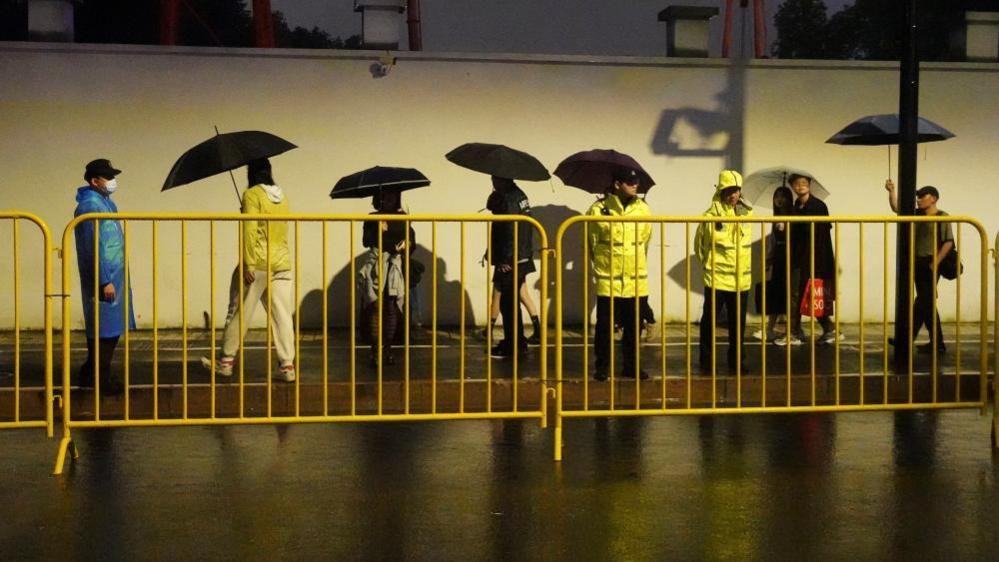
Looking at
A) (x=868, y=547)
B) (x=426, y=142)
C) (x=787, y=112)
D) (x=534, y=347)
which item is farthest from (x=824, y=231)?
(x=868, y=547)

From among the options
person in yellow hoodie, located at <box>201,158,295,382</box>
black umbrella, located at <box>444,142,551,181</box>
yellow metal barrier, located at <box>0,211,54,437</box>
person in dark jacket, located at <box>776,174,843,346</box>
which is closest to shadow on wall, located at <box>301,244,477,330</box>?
black umbrella, located at <box>444,142,551,181</box>

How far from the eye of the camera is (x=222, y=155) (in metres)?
10.4

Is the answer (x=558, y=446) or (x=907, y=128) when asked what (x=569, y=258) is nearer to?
(x=907, y=128)

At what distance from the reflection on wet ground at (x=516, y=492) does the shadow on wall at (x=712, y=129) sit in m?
6.70

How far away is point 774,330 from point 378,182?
4.34 metres

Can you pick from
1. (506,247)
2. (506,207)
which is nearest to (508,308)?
(506,247)

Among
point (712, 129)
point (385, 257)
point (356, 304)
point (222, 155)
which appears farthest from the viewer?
point (712, 129)

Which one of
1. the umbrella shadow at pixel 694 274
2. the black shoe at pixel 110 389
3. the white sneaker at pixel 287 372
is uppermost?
the umbrella shadow at pixel 694 274

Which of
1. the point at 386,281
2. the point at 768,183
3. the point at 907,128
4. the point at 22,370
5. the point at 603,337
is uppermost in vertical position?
the point at 907,128

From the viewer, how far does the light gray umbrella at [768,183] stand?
1399 cm

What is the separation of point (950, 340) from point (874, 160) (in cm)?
251

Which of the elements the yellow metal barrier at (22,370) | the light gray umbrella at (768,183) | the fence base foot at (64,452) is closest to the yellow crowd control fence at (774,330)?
the light gray umbrella at (768,183)

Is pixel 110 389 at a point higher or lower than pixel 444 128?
lower

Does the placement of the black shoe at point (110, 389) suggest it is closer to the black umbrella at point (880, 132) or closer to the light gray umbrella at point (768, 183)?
the light gray umbrella at point (768, 183)
